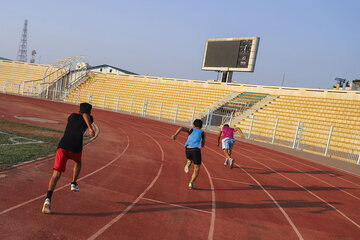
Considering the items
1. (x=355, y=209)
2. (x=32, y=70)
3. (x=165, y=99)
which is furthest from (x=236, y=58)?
(x=32, y=70)

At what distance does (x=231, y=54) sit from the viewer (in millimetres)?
30953

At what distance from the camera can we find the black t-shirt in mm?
4634

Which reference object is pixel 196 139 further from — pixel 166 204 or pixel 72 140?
pixel 72 140

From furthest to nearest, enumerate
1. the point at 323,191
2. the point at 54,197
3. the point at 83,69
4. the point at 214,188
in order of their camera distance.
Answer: the point at 83,69, the point at 323,191, the point at 214,188, the point at 54,197

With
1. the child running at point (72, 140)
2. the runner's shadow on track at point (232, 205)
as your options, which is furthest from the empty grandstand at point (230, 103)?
the child running at point (72, 140)

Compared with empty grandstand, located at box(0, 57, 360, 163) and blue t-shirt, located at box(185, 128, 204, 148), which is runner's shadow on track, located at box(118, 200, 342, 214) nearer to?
blue t-shirt, located at box(185, 128, 204, 148)

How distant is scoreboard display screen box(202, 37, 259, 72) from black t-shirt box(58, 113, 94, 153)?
2678cm

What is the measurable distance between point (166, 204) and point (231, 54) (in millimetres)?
27609

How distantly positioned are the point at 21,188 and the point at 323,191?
8137 millimetres

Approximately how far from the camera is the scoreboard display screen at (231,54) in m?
29.4

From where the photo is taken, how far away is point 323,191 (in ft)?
28.1

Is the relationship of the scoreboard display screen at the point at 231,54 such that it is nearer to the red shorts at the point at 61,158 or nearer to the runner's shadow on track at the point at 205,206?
the runner's shadow on track at the point at 205,206

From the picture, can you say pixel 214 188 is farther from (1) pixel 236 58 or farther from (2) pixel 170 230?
(1) pixel 236 58

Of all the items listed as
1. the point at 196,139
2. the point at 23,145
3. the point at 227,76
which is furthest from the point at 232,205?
the point at 227,76
